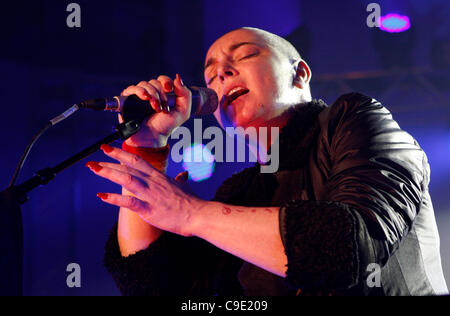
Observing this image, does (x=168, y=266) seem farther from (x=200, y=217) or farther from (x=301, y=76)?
(x=301, y=76)

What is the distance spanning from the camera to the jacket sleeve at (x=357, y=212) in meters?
1.04

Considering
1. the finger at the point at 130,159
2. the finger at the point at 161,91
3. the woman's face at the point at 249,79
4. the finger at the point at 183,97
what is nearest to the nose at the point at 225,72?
the woman's face at the point at 249,79

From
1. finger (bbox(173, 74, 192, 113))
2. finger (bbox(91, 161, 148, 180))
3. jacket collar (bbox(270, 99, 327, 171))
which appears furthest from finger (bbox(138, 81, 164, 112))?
jacket collar (bbox(270, 99, 327, 171))

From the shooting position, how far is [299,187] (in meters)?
1.67

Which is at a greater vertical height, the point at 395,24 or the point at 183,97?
the point at 395,24

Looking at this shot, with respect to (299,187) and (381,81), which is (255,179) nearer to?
(299,187)

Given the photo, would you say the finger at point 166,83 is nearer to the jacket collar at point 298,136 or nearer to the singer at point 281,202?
the singer at point 281,202

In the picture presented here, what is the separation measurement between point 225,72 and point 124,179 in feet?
3.24

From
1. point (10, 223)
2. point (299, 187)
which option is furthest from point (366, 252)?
point (10, 223)

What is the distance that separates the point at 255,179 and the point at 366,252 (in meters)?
0.91

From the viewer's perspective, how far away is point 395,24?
3729 mm

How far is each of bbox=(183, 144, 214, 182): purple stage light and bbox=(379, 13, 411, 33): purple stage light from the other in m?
1.97

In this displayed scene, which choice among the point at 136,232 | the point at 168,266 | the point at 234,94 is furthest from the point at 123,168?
the point at 234,94
